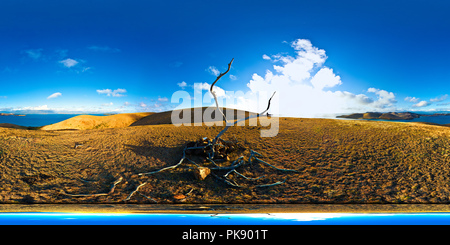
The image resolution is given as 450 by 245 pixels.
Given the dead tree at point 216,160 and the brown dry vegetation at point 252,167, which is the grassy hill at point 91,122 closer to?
the brown dry vegetation at point 252,167

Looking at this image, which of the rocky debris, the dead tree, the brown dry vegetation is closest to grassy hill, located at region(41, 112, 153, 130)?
the brown dry vegetation

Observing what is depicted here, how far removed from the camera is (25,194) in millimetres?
3379

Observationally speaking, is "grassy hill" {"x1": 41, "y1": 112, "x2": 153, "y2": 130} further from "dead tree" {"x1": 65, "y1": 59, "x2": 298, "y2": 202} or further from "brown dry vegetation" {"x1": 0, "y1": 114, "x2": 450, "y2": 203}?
"dead tree" {"x1": 65, "y1": 59, "x2": 298, "y2": 202}

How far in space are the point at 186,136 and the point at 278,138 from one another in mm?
2824

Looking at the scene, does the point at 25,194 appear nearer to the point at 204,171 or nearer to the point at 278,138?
the point at 204,171

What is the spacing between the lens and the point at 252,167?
453cm

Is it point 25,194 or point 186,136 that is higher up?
point 186,136

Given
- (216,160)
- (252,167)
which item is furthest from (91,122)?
(252,167)

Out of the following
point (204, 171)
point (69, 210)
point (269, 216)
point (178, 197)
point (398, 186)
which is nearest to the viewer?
Result: point (269, 216)

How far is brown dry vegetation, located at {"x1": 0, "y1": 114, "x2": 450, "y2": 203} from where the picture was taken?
3.39 metres

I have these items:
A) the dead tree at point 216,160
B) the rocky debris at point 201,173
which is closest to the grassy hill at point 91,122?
the dead tree at point 216,160

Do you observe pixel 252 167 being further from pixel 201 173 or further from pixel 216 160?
pixel 201 173

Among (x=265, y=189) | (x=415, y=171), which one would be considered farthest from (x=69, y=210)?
(x=415, y=171)

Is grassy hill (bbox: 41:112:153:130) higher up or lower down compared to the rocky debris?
higher up
